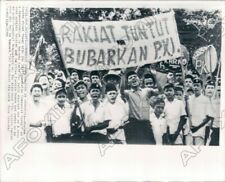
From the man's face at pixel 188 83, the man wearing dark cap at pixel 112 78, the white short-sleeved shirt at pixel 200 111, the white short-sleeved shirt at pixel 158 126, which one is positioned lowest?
the white short-sleeved shirt at pixel 158 126

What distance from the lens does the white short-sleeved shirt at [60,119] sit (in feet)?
1.24

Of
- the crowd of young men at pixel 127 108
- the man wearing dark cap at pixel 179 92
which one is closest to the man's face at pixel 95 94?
the crowd of young men at pixel 127 108

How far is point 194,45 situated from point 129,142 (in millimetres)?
157

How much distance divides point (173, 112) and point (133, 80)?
7 centimetres

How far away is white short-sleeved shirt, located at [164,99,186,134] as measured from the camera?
14.9 inches

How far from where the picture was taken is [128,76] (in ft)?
1.24

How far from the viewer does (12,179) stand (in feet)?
1.24

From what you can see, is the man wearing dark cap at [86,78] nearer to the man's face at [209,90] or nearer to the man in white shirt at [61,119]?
the man in white shirt at [61,119]

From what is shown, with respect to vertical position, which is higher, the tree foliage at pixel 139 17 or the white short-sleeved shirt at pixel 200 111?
the tree foliage at pixel 139 17

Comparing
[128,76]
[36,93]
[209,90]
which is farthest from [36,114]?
[209,90]

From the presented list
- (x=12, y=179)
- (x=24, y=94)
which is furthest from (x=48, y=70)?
(x=12, y=179)

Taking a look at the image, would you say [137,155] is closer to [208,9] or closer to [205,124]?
[205,124]

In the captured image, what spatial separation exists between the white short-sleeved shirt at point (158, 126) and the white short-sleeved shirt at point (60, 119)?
111 millimetres

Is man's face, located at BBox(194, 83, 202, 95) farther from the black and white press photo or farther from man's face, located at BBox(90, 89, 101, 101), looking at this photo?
man's face, located at BBox(90, 89, 101, 101)
